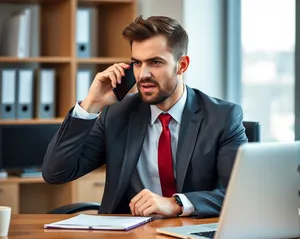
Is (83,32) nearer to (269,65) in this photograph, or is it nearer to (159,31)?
(269,65)

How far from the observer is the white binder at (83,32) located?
429cm

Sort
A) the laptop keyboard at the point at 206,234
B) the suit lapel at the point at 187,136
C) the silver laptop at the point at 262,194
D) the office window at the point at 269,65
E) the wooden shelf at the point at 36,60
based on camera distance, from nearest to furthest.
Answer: the silver laptop at the point at 262,194 < the laptop keyboard at the point at 206,234 < the suit lapel at the point at 187,136 < the office window at the point at 269,65 < the wooden shelf at the point at 36,60

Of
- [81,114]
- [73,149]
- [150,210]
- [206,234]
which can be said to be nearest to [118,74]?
[81,114]

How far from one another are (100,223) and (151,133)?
0.64m

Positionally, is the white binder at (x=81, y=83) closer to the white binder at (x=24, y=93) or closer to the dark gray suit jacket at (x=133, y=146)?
the white binder at (x=24, y=93)

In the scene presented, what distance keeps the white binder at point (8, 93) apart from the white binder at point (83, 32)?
430 millimetres

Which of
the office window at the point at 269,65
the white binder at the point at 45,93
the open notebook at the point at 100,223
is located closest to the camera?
the open notebook at the point at 100,223

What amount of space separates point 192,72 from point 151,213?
89.0 inches

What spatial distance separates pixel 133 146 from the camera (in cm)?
262

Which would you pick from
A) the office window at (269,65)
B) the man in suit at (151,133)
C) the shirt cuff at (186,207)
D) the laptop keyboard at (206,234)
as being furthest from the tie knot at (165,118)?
the office window at (269,65)

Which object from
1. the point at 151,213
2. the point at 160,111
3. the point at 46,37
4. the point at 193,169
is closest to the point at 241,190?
the point at 151,213

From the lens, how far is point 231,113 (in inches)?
104

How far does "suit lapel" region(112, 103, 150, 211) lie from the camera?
256 centimetres

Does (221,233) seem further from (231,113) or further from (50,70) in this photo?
(50,70)
